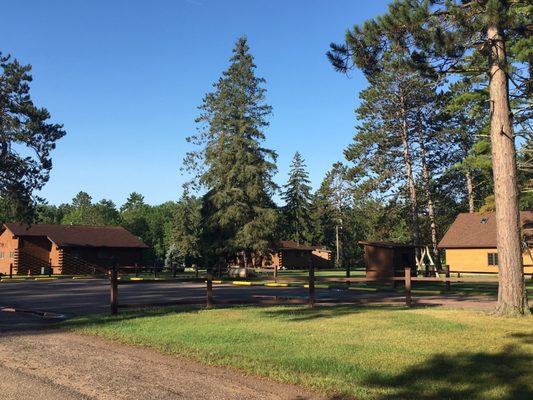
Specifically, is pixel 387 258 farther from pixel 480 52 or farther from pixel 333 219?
pixel 333 219

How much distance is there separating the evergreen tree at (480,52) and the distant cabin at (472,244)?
3380cm

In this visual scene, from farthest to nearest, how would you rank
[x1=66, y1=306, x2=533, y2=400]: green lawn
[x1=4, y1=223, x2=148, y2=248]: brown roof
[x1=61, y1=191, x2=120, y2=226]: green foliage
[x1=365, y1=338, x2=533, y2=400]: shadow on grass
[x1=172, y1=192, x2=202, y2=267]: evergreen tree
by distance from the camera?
[x1=61, y1=191, x2=120, y2=226]: green foliage < [x1=172, y1=192, x2=202, y2=267]: evergreen tree < [x1=4, y1=223, x2=148, y2=248]: brown roof < [x1=66, y1=306, x2=533, y2=400]: green lawn < [x1=365, y1=338, x2=533, y2=400]: shadow on grass

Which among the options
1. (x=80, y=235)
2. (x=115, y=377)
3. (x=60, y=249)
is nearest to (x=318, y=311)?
(x=115, y=377)

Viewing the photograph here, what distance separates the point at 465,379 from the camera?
246 inches

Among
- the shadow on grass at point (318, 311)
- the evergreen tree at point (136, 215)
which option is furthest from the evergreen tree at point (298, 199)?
the shadow on grass at point (318, 311)

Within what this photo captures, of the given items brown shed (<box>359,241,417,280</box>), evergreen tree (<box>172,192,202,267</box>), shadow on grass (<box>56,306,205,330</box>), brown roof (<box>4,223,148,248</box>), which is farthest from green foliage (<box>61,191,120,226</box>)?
shadow on grass (<box>56,306,205,330</box>)

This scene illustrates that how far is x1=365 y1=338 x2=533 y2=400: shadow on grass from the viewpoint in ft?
18.5

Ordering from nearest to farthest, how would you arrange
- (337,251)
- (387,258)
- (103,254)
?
(387,258) < (103,254) < (337,251)

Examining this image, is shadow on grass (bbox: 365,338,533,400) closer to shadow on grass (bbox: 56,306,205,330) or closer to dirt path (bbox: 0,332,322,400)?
dirt path (bbox: 0,332,322,400)

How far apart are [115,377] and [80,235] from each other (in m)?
47.3

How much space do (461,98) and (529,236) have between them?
19.9 metres

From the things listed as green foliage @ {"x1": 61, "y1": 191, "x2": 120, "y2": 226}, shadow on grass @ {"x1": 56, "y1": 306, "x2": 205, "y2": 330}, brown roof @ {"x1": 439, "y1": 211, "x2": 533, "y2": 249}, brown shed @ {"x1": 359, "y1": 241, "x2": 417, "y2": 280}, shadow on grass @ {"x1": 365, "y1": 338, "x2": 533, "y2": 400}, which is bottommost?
shadow on grass @ {"x1": 365, "y1": 338, "x2": 533, "y2": 400}

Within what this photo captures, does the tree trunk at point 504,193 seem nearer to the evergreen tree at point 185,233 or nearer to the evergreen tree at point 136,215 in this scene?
the evergreen tree at point 185,233

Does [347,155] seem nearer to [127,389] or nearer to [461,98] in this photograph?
[461,98]
